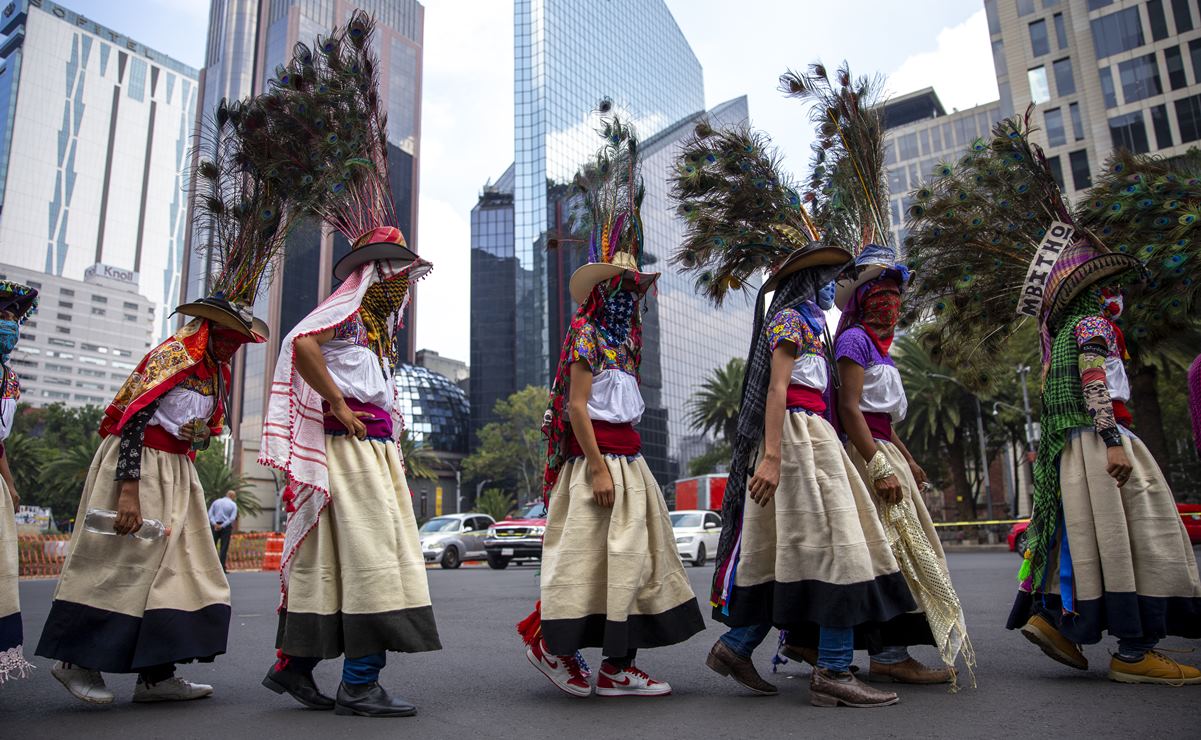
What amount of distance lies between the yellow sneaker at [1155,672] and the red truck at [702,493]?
26276mm

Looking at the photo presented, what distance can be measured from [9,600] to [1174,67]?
190 ft

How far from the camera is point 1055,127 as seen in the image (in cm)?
5084

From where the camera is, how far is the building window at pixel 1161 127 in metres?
45.6

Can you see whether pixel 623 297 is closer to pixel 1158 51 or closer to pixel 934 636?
pixel 934 636

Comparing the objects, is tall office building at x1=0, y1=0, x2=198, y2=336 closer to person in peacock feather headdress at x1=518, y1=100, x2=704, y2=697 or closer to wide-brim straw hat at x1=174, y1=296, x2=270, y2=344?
wide-brim straw hat at x1=174, y1=296, x2=270, y2=344

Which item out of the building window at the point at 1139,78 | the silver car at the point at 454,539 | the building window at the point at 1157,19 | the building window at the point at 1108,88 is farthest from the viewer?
the building window at the point at 1108,88

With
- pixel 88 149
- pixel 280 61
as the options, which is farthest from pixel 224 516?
pixel 88 149

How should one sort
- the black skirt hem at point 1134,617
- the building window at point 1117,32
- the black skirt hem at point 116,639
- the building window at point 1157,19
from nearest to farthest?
1. the black skirt hem at point 116,639
2. the black skirt hem at point 1134,617
3. the building window at point 1157,19
4. the building window at point 1117,32

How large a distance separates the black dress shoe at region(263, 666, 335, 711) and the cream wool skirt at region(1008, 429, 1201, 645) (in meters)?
3.70

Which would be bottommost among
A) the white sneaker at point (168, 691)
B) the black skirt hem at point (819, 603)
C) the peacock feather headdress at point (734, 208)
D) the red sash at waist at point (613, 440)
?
the white sneaker at point (168, 691)

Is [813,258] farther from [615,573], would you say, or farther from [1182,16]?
[1182,16]

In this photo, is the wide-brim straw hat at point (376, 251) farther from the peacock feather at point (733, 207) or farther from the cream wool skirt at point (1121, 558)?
the cream wool skirt at point (1121, 558)

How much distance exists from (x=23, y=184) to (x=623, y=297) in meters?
191

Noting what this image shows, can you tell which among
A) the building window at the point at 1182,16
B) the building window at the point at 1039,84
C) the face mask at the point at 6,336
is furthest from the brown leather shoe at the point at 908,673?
the building window at the point at 1039,84
